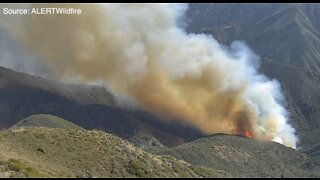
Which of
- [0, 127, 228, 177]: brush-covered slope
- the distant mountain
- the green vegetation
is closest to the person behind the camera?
the green vegetation

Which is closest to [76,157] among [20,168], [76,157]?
[76,157]

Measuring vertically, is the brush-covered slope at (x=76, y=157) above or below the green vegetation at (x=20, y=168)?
above

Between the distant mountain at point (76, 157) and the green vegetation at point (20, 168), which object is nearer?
the green vegetation at point (20, 168)

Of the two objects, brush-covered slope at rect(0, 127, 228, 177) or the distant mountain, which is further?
brush-covered slope at rect(0, 127, 228, 177)

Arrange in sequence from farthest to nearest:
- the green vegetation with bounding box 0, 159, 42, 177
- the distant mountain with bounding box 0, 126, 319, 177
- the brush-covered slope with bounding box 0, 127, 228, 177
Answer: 1. the brush-covered slope with bounding box 0, 127, 228, 177
2. the distant mountain with bounding box 0, 126, 319, 177
3. the green vegetation with bounding box 0, 159, 42, 177

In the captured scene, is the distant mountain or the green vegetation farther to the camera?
the distant mountain

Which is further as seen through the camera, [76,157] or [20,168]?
[76,157]

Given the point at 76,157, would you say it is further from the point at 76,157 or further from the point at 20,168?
the point at 20,168

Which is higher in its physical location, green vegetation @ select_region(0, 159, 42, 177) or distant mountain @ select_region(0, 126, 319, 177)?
distant mountain @ select_region(0, 126, 319, 177)
